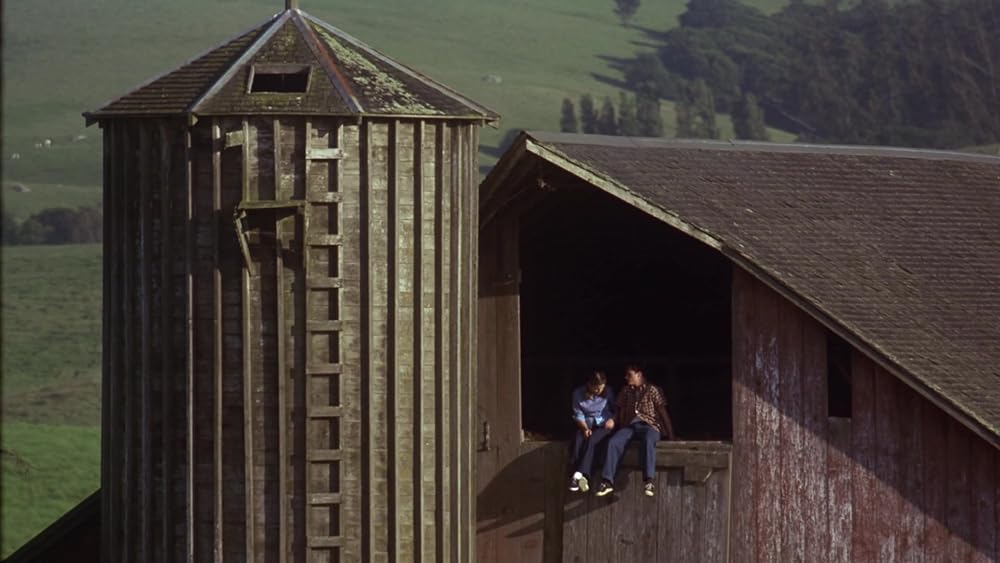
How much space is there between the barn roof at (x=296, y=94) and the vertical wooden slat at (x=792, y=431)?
12.7 feet

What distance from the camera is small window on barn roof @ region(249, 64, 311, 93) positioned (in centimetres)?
1902

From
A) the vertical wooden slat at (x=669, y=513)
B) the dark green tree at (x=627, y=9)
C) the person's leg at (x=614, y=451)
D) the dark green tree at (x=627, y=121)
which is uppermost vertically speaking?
the dark green tree at (x=627, y=9)

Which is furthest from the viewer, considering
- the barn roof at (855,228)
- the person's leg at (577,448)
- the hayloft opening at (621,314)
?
the hayloft opening at (621,314)

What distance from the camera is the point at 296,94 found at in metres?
18.5

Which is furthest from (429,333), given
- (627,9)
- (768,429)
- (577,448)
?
(627,9)

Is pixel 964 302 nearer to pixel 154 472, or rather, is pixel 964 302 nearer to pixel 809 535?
pixel 809 535

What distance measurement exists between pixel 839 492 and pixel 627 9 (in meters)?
136

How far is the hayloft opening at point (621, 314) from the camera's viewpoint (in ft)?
82.3

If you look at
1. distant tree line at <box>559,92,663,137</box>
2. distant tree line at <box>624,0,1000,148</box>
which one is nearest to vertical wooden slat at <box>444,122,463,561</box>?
distant tree line at <box>624,0,1000,148</box>

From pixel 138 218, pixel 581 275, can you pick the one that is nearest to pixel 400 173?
pixel 138 218

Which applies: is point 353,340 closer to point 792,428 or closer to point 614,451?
point 614,451

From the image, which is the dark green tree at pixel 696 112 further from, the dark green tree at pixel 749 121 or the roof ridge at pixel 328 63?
the roof ridge at pixel 328 63

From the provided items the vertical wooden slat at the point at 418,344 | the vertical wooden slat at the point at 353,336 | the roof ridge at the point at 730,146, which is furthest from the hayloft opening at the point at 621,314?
the vertical wooden slat at the point at 353,336

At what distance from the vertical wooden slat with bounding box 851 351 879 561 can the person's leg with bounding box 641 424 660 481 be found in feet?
6.86
